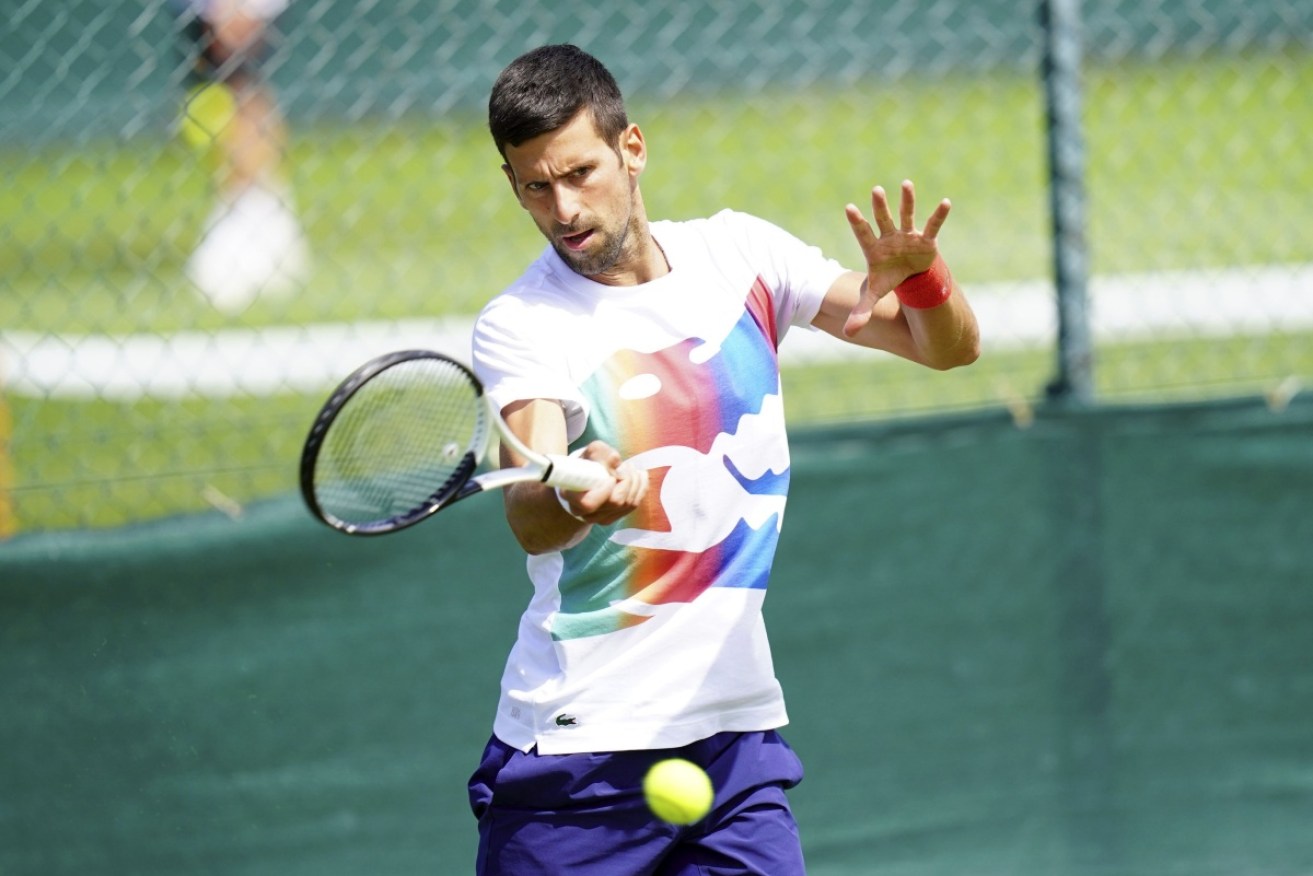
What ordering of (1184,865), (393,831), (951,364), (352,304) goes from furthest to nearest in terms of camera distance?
(352,304) → (1184,865) → (393,831) → (951,364)

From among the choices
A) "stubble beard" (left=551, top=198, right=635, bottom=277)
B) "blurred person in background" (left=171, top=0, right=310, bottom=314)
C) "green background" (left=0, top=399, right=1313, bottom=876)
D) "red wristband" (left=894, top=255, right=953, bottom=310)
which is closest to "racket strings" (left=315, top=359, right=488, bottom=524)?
"stubble beard" (left=551, top=198, right=635, bottom=277)

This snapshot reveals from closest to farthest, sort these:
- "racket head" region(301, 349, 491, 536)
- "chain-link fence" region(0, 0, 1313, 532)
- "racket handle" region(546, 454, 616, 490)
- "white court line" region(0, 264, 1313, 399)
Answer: "racket handle" region(546, 454, 616, 490) < "racket head" region(301, 349, 491, 536) < "chain-link fence" region(0, 0, 1313, 532) < "white court line" region(0, 264, 1313, 399)

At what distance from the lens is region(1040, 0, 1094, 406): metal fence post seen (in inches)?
173

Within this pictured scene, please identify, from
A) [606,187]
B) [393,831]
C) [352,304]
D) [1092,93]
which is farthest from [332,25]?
[606,187]

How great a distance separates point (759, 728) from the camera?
297 centimetres

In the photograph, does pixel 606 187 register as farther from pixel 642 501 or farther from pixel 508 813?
pixel 508 813

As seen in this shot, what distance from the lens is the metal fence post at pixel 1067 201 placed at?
438 centimetres

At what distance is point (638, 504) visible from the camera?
9.09 feet

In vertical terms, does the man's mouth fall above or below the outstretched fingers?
above

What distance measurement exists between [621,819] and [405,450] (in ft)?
2.29

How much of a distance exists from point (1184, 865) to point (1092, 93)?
5771 millimetres

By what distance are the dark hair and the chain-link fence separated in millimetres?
3121

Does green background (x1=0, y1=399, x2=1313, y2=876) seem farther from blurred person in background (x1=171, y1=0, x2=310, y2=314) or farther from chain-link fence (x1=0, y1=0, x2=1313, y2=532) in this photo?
chain-link fence (x1=0, y1=0, x2=1313, y2=532)

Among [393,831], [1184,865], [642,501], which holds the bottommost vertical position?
[1184,865]
